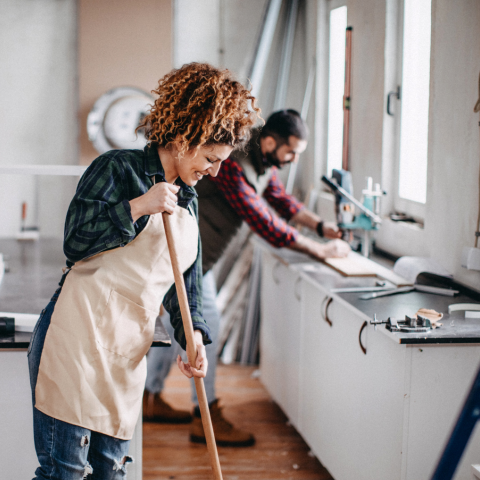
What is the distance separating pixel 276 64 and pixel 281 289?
1846 mm

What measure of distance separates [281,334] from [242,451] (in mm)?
603

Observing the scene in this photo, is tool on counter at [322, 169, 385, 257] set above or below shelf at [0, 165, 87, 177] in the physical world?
below

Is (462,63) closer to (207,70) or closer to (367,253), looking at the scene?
(367,253)

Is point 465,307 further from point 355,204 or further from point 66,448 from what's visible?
point 66,448

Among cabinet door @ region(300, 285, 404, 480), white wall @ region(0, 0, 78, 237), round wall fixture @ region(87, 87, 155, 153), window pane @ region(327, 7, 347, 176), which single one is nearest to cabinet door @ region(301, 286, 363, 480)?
cabinet door @ region(300, 285, 404, 480)

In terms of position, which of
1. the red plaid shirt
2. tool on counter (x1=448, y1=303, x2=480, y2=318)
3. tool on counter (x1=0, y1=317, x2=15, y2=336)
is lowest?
tool on counter (x1=0, y1=317, x2=15, y2=336)

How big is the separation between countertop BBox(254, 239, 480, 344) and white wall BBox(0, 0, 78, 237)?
200 centimetres

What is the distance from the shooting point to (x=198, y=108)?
1.35m

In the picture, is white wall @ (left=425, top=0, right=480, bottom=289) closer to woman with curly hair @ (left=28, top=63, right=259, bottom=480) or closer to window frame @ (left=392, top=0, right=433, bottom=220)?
window frame @ (left=392, top=0, right=433, bottom=220)

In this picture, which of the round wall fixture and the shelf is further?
the round wall fixture

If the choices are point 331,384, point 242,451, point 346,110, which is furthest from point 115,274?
point 346,110

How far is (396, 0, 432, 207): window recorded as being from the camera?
9.14 ft

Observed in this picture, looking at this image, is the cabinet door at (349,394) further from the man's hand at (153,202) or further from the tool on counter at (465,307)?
the man's hand at (153,202)

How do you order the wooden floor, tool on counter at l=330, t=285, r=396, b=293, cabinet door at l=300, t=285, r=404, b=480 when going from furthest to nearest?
1. the wooden floor
2. tool on counter at l=330, t=285, r=396, b=293
3. cabinet door at l=300, t=285, r=404, b=480
